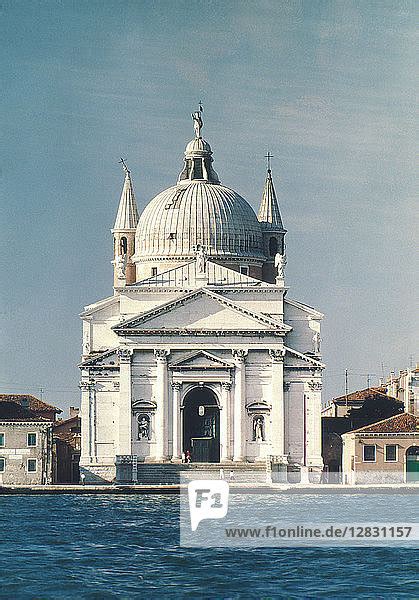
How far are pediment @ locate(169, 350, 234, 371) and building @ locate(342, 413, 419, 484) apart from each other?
561cm

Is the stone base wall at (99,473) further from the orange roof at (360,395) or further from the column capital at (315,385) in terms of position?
the orange roof at (360,395)

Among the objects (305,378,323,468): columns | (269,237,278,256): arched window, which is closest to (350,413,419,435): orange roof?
(305,378,323,468): columns

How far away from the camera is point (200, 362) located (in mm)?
64875

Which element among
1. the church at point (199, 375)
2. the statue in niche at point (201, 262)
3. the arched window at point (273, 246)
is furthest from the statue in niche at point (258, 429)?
the arched window at point (273, 246)

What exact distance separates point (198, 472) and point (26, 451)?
635 centimetres

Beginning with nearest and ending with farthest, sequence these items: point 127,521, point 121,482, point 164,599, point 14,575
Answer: point 164,599, point 14,575, point 127,521, point 121,482

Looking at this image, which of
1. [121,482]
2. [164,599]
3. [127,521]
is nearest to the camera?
[164,599]

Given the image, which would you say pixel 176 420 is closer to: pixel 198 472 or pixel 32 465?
pixel 198 472

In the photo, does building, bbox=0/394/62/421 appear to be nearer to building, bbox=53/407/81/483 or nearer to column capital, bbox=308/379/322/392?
building, bbox=53/407/81/483

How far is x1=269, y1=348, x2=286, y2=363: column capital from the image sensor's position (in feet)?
213

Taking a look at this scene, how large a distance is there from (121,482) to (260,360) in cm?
709

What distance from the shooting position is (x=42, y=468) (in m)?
63.1

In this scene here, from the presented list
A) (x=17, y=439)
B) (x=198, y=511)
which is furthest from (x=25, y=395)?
(x=198, y=511)

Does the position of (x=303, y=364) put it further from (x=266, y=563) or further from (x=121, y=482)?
(x=266, y=563)
